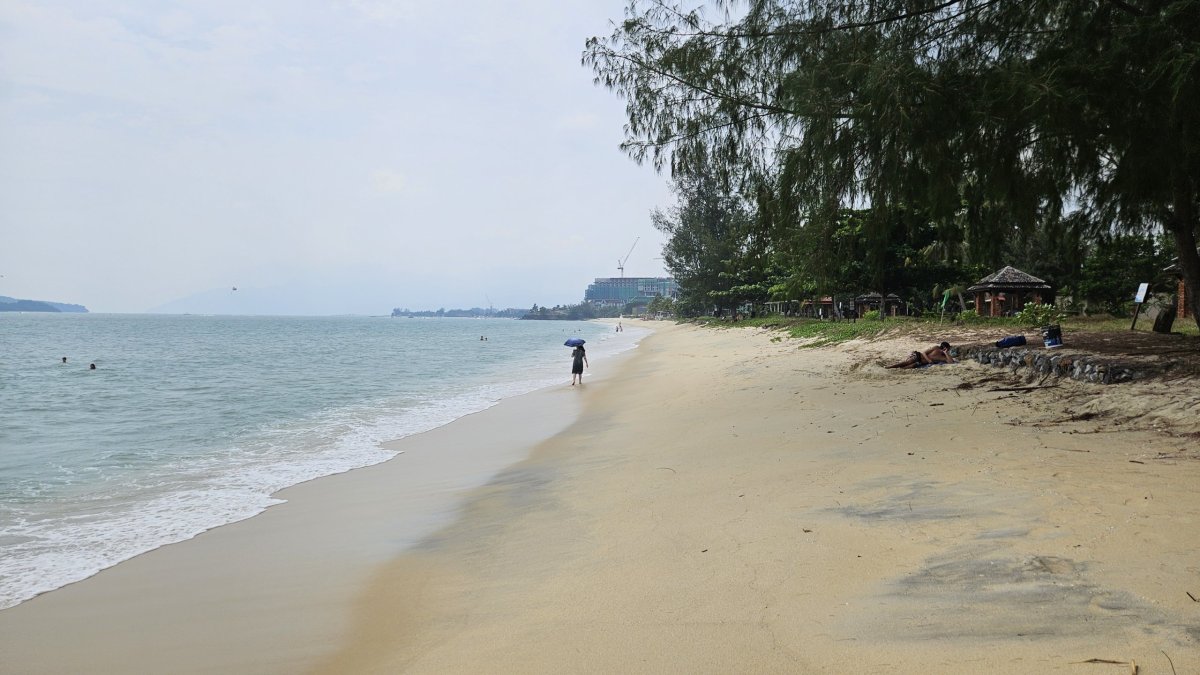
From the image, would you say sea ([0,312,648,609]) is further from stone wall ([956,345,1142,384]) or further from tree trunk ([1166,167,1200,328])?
tree trunk ([1166,167,1200,328])

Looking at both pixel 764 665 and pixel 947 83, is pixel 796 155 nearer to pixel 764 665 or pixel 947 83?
pixel 947 83

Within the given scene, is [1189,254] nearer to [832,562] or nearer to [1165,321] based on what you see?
[1165,321]

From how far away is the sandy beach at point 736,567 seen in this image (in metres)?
3.14

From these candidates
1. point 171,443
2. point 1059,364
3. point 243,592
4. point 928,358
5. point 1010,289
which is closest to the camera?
point 243,592

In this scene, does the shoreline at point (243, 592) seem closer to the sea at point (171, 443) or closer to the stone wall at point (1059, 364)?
the sea at point (171, 443)

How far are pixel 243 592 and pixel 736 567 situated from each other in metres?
3.74

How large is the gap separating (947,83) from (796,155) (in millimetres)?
1741

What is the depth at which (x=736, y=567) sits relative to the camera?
4.18 m

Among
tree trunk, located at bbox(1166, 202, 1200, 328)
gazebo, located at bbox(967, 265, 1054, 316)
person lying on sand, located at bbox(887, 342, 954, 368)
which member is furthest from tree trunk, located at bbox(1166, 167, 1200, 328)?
gazebo, located at bbox(967, 265, 1054, 316)

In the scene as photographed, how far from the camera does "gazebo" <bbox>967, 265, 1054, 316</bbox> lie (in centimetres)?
2966

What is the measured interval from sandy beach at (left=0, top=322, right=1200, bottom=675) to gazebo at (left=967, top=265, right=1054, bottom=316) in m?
24.8

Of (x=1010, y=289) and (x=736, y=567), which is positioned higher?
(x=1010, y=289)

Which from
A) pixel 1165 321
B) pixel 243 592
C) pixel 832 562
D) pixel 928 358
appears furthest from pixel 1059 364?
pixel 243 592

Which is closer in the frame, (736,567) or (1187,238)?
(736,567)
